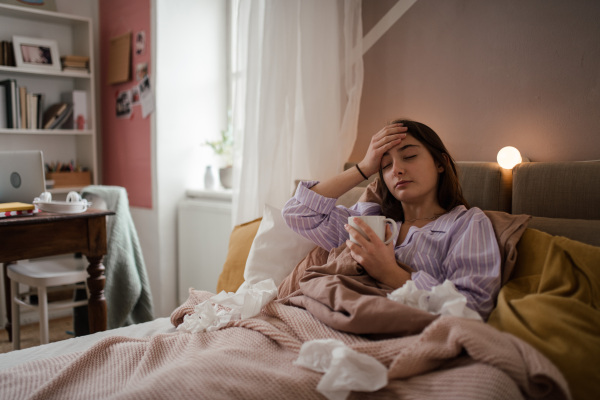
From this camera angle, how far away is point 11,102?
9.75ft

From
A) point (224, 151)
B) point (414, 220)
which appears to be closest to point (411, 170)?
point (414, 220)

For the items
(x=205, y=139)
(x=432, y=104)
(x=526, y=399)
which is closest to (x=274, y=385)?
(x=526, y=399)

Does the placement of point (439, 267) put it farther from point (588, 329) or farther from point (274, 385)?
point (274, 385)

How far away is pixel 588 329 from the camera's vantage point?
960 mm

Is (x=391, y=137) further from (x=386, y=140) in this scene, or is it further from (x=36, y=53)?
(x=36, y=53)

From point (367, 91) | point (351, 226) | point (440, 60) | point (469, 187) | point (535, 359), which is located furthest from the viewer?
point (367, 91)

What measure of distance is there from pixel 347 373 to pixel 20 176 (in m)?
Result: 1.87

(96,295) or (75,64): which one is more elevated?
(75,64)

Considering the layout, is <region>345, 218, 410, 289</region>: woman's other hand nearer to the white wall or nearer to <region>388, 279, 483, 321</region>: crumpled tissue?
<region>388, 279, 483, 321</region>: crumpled tissue

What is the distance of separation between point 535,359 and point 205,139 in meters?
2.61

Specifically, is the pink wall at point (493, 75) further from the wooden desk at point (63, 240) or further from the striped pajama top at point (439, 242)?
the wooden desk at point (63, 240)

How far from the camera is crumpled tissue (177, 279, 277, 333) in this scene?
125cm

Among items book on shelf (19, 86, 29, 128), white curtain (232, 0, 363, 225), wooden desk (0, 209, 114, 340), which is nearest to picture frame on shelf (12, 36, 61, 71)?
book on shelf (19, 86, 29, 128)

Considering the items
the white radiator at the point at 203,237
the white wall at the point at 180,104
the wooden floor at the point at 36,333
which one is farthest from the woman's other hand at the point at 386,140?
the wooden floor at the point at 36,333
